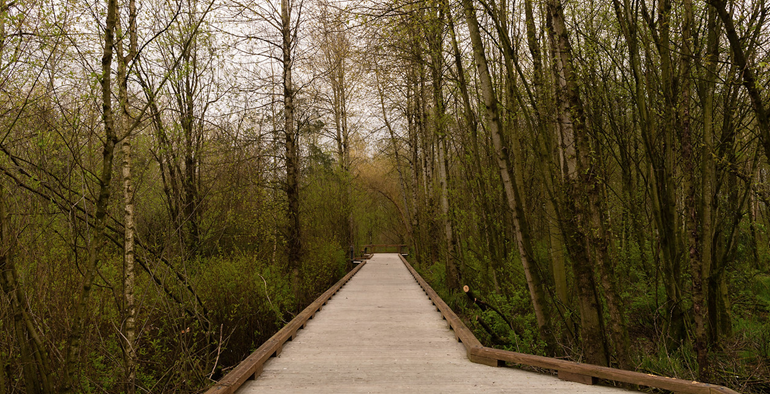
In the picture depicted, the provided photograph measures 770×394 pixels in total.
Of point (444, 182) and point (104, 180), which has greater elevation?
point (444, 182)

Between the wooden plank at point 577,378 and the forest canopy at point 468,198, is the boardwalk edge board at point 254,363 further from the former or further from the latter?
the wooden plank at point 577,378

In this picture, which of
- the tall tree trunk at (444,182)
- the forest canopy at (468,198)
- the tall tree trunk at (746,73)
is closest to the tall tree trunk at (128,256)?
the forest canopy at (468,198)

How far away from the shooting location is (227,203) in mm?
9898

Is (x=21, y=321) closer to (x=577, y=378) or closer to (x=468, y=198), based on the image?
(x=577, y=378)

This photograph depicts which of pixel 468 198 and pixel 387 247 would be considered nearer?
pixel 468 198

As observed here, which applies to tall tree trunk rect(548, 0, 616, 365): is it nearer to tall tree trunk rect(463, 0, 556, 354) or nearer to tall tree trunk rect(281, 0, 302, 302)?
tall tree trunk rect(463, 0, 556, 354)

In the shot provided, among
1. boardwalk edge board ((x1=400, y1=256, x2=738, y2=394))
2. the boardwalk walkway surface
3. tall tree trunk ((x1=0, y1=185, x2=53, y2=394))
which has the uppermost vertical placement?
tall tree trunk ((x1=0, y1=185, x2=53, y2=394))

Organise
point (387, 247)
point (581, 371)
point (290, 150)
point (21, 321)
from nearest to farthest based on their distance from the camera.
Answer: point (21, 321), point (581, 371), point (290, 150), point (387, 247)

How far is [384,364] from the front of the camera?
4.47m

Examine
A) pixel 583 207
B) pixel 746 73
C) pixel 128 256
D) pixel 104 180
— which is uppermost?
pixel 746 73

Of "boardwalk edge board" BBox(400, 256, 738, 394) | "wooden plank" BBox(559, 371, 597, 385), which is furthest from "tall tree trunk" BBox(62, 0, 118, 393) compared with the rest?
"wooden plank" BBox(559, 371, 597, 385)

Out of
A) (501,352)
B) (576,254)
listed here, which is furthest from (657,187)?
(501,352)

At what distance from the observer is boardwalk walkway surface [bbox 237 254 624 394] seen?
146 inches

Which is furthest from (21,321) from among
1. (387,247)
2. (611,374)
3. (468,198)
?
(387,247)
